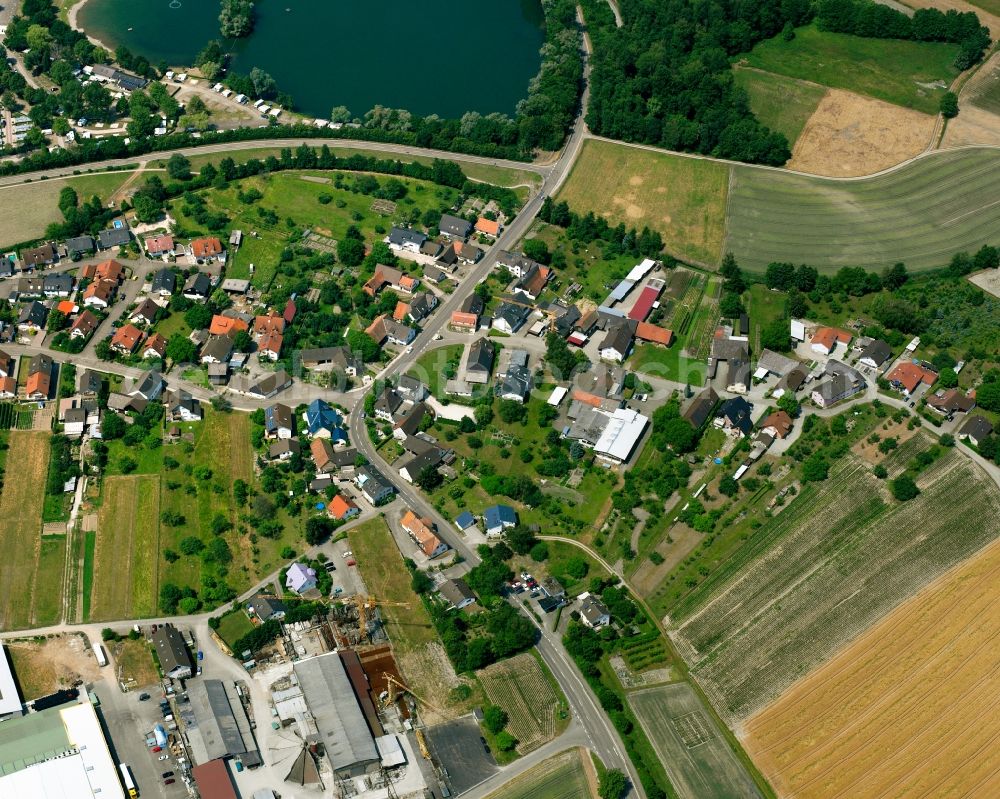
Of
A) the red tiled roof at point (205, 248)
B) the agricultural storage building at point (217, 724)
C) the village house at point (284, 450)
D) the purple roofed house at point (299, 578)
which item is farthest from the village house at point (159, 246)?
the agricultural storage building at point (217, 724)

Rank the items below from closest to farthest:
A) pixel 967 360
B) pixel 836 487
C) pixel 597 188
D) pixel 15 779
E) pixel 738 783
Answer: pixel 15 779
pixel 738 783
pixel 836 487
pixel 967 360
pixel 597 188

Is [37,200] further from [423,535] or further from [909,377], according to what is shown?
[909,377]

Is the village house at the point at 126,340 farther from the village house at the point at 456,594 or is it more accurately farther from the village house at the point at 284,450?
the village house at the point at 456,594

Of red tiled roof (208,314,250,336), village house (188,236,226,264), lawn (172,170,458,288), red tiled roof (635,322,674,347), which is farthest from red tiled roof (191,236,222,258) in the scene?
red tiled roof (635,322,674,347)

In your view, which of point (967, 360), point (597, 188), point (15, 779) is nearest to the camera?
point (15, 779)

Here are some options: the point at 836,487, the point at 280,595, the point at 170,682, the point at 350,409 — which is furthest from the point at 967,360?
the point at 170,682

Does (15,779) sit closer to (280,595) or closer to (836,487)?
(280,595)
